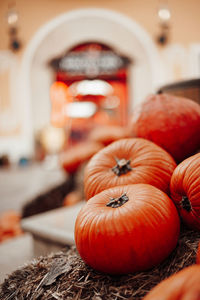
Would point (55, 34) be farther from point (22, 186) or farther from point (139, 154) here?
point (139, 154)

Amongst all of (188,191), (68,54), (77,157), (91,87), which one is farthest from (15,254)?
(91,87)

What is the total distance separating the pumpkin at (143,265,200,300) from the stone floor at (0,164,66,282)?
1.00m

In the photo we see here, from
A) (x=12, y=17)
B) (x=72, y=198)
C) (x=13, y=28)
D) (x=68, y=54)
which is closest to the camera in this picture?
(x=72, y=198)

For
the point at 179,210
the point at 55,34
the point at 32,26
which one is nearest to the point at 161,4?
the point at 55,34

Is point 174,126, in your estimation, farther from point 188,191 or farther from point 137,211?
point 137,211

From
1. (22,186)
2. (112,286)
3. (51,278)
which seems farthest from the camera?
(22,186)

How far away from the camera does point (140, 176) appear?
1037 mm

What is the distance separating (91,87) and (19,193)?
568 cm

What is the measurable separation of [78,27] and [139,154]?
8.14 meters

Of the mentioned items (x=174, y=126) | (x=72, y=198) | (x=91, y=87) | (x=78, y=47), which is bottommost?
(x=72, y=198)

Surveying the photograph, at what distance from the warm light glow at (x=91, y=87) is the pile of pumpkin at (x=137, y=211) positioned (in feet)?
29.1

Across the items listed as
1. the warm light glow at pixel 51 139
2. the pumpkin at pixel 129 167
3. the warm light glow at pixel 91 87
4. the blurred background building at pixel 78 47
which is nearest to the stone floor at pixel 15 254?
the pumpkin at pixel 129 167

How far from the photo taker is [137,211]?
0.84 metres

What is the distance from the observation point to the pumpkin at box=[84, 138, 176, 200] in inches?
41.2
